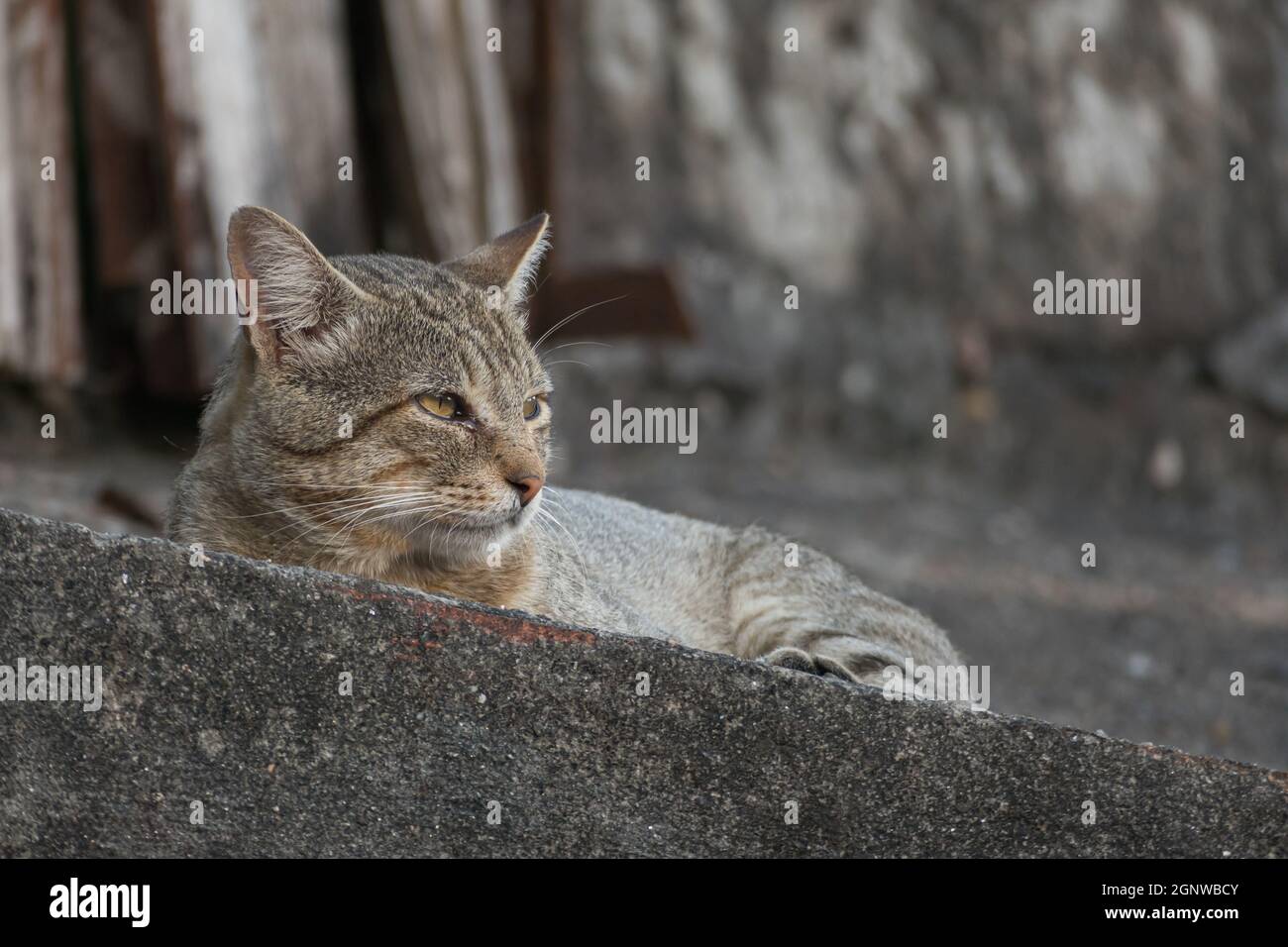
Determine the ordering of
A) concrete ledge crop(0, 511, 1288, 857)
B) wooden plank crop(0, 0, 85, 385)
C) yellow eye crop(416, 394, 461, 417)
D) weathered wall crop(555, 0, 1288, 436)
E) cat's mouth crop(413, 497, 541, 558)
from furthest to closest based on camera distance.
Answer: weathered wall crop(555, 0, 1288, 436) → wooden plank crop(0, 0, 85, 385) → yellow eye crop(416, 394, 461, 417) → cat's mouth crop(413, 497, 541, 558) → concrete ledge crop(0, 511, 1288, 857)

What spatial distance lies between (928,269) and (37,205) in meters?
6.74

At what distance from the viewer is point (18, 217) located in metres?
7.34

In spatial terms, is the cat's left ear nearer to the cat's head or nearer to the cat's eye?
the cat's head

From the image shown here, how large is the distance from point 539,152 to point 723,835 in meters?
6.63

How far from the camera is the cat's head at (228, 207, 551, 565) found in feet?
13.0

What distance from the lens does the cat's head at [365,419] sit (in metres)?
3.95

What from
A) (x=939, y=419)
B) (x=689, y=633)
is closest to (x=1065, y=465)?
(x=939, y=419)

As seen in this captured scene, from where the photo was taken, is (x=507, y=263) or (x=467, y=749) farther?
(x=507, y=263)

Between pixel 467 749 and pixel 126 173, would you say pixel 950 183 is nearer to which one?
pixel 126 173

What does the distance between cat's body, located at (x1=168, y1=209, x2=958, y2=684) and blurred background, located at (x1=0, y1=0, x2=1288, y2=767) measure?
435cm

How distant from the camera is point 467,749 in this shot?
11.1 ft

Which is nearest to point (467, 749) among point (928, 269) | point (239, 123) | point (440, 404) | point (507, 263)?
point (440, 404)

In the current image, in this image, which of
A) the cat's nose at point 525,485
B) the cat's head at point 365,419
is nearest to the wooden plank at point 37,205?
the cat's head at point 365,419

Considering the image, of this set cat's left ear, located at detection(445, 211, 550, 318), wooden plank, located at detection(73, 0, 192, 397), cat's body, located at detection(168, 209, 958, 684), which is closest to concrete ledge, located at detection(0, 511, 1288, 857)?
cat's body, located at detection(168, 209, 958, 684)
